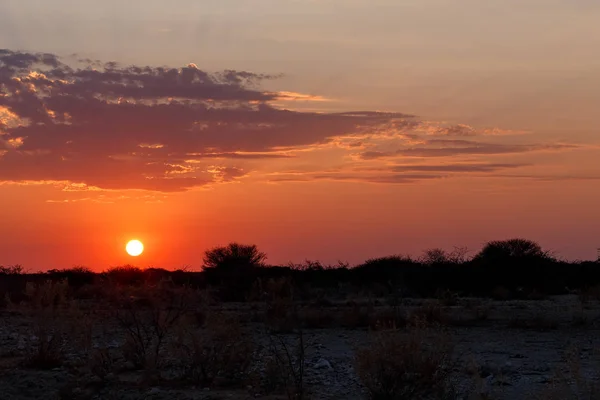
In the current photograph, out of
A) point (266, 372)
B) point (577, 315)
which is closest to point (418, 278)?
point (577, 315)

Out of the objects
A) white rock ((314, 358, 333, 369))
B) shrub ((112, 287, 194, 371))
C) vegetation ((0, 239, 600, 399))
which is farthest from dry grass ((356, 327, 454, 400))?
shrub ((112, 287, 194, 371))

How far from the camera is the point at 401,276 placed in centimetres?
4991

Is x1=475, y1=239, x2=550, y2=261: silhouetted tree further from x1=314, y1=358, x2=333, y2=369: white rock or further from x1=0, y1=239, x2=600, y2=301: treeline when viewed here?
x1=314, y1=358, x2=333, y2=369: white rock

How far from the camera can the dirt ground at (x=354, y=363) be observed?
14445mm

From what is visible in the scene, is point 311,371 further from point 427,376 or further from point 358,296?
point 358,296

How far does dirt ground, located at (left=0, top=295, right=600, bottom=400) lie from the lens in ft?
47.4

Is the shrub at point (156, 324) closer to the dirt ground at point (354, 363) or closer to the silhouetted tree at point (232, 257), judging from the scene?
the dirt ground at point (354, 363)

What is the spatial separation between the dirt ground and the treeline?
1310cm

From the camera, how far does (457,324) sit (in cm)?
2598

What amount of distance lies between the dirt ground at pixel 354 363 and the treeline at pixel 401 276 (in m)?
13.1

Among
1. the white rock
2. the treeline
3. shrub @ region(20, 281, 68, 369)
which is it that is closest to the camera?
the white rock

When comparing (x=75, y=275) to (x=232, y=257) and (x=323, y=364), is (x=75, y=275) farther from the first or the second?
(x=323, y=364)

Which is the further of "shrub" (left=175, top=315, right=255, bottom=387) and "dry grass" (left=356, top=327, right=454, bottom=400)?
"shrub" (left=175, top=315, right=255, bottom=387)

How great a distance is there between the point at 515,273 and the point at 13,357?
3509 cm
